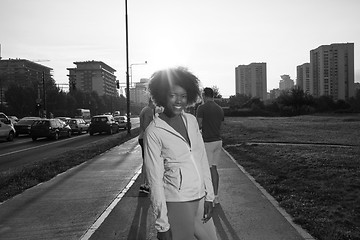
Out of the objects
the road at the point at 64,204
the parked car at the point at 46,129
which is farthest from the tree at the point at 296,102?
the road at the point at 64,204

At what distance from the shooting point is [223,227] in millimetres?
5320

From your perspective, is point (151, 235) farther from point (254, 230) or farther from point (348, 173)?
point (348, 173)

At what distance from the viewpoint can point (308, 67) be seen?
139 meters

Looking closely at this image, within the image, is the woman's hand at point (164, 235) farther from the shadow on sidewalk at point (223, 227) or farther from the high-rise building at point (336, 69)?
the high-rise building at point (336, 69)

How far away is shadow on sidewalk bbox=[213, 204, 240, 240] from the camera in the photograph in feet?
16.1

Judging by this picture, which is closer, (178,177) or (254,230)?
(178,177)

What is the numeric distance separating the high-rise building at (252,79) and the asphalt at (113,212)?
153 metres

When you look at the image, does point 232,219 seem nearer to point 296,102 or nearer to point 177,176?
point 177,176

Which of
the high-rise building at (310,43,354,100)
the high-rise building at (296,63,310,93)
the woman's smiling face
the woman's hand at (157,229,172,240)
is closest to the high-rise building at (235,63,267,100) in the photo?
the high-rise building at (296,63,310,93)

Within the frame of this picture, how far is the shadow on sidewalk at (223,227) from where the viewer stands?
492 centimetres

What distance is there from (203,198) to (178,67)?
3.84ft

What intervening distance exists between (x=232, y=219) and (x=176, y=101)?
3.15m

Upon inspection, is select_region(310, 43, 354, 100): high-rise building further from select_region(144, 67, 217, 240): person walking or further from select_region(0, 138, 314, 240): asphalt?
select_region(144, 67, 217, 240): person walking

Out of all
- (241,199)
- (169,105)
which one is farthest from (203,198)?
(241,199)
